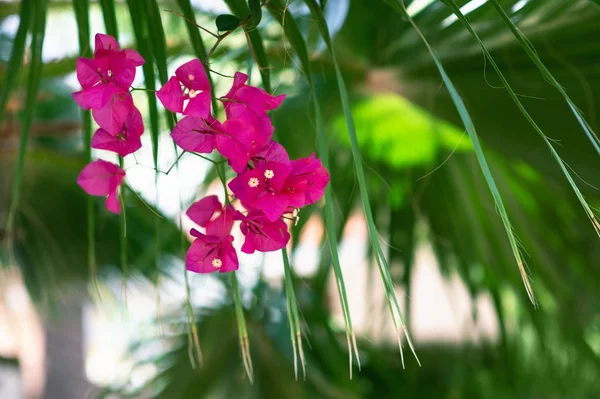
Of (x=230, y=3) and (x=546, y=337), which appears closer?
(x=230, y=3)

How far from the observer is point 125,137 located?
322mm

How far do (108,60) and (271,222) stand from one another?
0.11 meters

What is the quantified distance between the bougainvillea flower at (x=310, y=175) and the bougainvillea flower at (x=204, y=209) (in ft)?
0.20

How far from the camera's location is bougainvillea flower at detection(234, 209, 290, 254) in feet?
0.98

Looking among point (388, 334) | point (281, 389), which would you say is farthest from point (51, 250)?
point (388, 334)

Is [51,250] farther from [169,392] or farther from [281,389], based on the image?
[281,389]

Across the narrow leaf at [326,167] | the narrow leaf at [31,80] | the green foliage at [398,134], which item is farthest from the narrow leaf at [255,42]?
the green foliage at [398,134]

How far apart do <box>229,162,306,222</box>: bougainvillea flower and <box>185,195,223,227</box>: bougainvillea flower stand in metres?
0.05

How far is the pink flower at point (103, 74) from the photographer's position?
0.98ft

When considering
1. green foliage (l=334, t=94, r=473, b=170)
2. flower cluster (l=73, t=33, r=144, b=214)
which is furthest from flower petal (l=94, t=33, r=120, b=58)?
green foliage (l=334, t=94, r=473, b=170)

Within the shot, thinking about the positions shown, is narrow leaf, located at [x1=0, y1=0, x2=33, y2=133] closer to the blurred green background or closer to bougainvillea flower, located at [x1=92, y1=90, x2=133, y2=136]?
the blurred green background

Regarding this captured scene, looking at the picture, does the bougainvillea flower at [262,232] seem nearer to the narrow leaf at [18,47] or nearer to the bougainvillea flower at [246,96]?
the bougainvillea flower at [246,96]

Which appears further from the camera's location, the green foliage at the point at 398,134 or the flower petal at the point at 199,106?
the green foliage at the point at 398,134

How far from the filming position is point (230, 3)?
39 cm
